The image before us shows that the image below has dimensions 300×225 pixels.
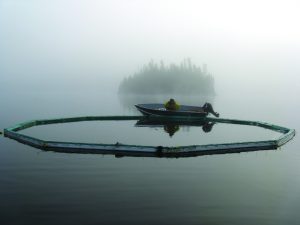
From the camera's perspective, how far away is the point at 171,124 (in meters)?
49.1

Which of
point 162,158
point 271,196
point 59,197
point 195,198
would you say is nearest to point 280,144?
point 162,158

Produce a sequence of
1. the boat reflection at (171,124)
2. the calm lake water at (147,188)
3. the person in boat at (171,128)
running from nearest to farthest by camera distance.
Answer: the calm lake water at (147,188)
the person in boat at (171,128)
the boat reflection at (171,124)

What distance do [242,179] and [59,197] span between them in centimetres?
1095

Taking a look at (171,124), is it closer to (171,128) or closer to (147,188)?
(171,128)

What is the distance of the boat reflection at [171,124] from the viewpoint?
152ft

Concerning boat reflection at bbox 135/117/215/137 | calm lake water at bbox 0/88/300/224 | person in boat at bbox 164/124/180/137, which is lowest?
calm lake water at bbox 0/88/300/224

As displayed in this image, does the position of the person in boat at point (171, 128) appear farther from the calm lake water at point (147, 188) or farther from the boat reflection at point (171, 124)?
the calm lake water at point (147, 188)

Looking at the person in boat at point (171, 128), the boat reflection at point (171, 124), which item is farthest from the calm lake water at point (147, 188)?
the boat reflection at point (171, 124)

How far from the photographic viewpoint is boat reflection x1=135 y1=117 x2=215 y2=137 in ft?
152

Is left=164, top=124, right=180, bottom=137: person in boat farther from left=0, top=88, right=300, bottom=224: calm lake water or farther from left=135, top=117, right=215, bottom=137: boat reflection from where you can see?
left=0, top=88, right=300, bottom=224: calm lake water

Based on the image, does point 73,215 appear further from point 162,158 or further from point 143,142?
point 143,142

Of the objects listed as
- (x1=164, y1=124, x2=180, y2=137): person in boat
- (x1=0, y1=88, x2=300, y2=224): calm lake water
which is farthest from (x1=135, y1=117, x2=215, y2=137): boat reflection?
(x1=0, y1=88, x2=300, y2=224): calm lake water

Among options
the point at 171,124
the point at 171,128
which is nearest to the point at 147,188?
the point at 171,128

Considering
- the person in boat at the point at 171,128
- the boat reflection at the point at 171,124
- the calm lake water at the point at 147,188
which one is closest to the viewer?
the calm lake water at the point at 147,188
